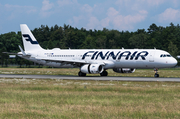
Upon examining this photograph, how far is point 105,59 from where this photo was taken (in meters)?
43.5

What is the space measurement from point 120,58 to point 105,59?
2471mm

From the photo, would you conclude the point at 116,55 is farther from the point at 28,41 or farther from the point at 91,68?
the point at 28,41

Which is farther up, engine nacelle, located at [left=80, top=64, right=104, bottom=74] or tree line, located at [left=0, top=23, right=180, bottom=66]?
tree line, located at [left=0, top=23, right=180, bottom=66]

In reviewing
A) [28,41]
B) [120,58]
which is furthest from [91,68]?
[28,41]

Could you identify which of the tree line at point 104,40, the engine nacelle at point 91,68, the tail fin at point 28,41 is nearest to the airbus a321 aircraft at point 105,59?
the engine nacelle at point 91,68

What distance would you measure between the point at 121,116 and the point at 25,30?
136ft

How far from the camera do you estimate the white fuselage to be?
40500mm

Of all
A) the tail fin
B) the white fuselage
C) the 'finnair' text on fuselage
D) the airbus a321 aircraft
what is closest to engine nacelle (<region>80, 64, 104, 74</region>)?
the airbus a321 aircraft

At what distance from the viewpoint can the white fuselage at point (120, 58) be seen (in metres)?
40.5

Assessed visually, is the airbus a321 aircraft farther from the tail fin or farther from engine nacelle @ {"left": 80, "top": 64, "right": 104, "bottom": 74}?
the tail fin

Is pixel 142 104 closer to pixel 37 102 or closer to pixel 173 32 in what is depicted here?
pixel 37 102

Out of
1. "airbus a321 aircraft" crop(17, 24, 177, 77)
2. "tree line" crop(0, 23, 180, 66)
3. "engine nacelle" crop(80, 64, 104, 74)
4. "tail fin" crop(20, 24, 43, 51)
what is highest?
"tree line" crop(0, 23, 180, 66)

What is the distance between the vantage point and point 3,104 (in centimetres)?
1623

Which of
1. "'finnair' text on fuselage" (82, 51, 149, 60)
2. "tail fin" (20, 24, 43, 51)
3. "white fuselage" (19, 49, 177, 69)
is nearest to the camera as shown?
"white fuselage" (19, 49, 177, 69)
